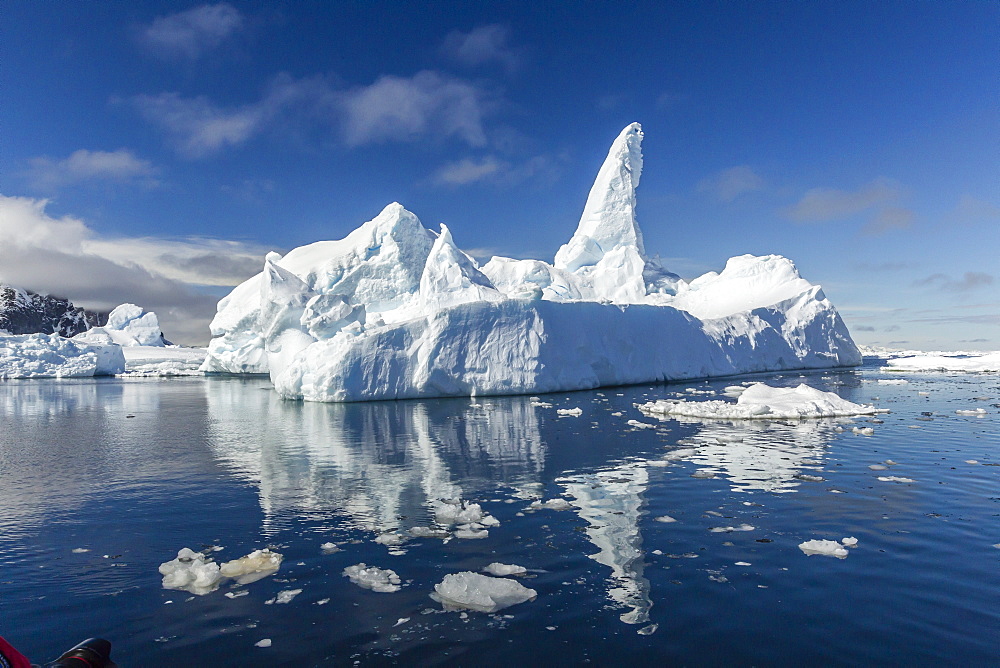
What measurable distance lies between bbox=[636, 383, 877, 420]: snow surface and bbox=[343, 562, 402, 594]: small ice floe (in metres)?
12.4

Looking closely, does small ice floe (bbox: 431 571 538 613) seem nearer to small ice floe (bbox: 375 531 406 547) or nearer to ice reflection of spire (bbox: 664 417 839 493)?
small ice floe (bbox: 375 531 406 547)

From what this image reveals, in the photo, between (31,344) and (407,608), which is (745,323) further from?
(31,344)

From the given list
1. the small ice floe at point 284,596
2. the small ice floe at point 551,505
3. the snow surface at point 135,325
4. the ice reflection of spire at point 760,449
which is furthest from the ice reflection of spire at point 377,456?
the snow surface at point 135,325

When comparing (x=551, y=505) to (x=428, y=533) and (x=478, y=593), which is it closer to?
(x=428, y=533)

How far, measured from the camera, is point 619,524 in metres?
6.60

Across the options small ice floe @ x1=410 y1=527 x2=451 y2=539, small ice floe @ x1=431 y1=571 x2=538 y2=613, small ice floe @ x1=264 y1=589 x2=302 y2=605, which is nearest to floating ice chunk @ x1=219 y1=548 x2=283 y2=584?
small ice floe @ x1=264 y1=589 x2=302 y2=605

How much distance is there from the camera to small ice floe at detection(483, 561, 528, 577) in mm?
5227

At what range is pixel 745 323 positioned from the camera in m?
35.5

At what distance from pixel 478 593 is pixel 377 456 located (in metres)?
6.97

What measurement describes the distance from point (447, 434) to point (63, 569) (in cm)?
887

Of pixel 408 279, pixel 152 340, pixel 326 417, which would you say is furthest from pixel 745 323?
pixel 152 340

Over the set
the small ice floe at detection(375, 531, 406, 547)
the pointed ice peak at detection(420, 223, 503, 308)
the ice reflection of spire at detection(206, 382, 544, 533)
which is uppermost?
the pointed ice peak at detection(420, 223, 503, 308)

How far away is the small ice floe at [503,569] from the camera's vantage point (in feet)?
17.1

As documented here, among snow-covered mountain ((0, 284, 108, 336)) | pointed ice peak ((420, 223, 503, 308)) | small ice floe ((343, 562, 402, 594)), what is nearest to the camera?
small ice floe ((343, 562, 402, 594))
